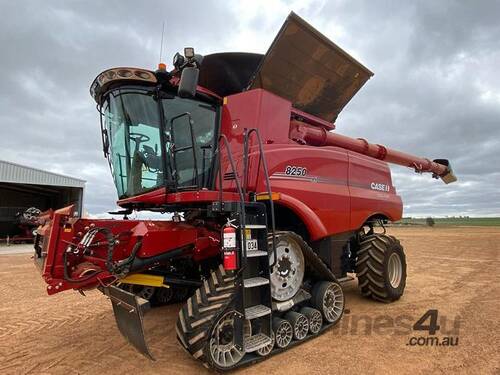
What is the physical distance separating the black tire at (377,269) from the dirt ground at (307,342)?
0.19 metres

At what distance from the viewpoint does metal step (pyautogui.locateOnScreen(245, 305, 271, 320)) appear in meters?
3.37

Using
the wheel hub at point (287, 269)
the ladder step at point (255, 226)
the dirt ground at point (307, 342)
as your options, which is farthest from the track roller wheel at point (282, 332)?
the ladder step at point (255, 226)

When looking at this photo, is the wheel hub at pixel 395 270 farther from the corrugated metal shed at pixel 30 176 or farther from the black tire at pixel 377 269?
the corrugated metal shed at pixel 30 176

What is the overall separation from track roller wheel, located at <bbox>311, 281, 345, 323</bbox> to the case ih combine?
17 mm

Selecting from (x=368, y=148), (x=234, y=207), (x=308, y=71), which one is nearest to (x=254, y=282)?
(x=234, y=207)

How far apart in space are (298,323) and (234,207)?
1440mm

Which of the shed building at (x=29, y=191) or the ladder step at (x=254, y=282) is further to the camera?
the shed building at (x=29, y=191)

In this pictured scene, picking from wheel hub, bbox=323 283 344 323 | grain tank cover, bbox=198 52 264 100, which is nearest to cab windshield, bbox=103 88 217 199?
grain tank cover, bbox=198 52 264 100

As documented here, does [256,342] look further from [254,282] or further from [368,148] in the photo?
[368,148]

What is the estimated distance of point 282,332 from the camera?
369cm

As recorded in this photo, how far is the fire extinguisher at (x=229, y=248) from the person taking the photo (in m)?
3.33

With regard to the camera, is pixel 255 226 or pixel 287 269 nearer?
pixel 255 226

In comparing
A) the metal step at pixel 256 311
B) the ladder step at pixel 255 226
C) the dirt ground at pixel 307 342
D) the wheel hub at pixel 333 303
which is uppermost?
the ladder step at pixel 255 226

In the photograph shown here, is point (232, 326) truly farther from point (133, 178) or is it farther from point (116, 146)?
point (116, 146)
